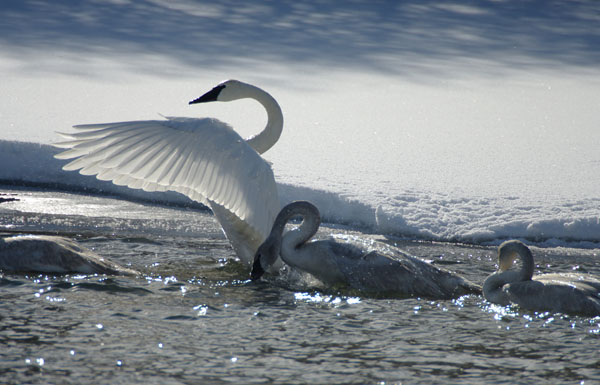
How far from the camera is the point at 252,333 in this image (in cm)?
436

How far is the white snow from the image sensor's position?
7746mm

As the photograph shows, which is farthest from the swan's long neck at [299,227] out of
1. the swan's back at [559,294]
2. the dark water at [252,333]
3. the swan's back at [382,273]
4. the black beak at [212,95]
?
the black beak at [212,95]

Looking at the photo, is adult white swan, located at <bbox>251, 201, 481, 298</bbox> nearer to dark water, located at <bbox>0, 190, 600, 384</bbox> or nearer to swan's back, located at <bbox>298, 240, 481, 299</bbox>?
swan's back, located at <bbox>298, 240, 481, 299</bbox>

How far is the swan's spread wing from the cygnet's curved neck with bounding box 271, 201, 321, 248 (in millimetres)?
175

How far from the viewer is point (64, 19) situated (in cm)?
1648

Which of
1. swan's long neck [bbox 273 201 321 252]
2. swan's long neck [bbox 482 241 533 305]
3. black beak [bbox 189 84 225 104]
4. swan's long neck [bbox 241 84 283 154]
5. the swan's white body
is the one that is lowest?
the swan's white body

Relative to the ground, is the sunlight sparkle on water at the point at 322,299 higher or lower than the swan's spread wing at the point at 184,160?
lower

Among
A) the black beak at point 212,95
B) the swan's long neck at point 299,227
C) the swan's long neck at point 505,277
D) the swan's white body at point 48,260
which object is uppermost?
the black beak at point 212,95

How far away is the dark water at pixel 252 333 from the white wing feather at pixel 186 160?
0.62 m

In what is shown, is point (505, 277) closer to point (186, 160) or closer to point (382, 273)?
point (382, 273)

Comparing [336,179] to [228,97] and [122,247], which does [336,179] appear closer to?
[228,97]

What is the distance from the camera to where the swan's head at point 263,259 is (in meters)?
5.75

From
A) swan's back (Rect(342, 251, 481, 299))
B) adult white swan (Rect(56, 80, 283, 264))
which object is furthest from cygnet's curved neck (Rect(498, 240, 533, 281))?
adult white swan (Rect(56, 80, 283, 264))

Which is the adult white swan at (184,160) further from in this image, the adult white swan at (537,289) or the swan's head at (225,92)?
the adult white swan at (537,289)
